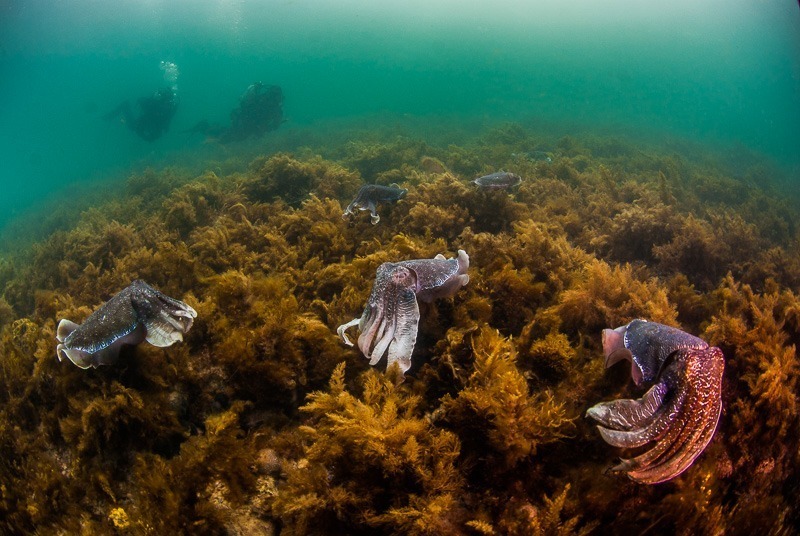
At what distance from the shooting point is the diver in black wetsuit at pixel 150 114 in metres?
25.3

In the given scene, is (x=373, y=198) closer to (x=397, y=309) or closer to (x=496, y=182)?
(x=496, y=182)

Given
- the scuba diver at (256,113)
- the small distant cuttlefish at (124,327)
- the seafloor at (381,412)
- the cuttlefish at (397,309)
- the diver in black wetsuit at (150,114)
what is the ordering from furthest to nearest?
1. the diver in black wetsuit at (150,114)
2. the scuba diver at (256,113)
3. the small distant cuttlefish at (124,327)
4. the cuttlefish at (397,309)
5. the seafloor at (381,412)

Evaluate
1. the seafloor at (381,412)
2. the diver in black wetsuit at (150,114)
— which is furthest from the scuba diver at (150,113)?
the seafloor at (381,412)

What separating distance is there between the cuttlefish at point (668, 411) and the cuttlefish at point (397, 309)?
1368 millimetres

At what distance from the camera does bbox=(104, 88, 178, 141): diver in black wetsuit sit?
25328mm

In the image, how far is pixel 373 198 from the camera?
6.54 m

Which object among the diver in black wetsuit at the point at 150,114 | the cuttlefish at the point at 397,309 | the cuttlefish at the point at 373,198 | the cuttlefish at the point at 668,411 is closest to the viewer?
the cuttlefish at the point at 668,411

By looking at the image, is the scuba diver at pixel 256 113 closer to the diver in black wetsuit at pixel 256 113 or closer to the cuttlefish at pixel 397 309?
the diver in black wetsuit at pixel 256 113

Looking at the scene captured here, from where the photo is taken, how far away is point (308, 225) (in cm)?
619

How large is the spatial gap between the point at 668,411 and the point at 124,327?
4.05 metres

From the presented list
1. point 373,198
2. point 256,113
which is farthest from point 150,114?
point 373,198

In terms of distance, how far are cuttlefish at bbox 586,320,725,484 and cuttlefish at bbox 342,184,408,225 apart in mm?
4687

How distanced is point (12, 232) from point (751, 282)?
108 ft

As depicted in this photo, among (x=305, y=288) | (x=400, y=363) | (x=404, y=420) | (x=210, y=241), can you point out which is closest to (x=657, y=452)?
(x=404, y=420)
